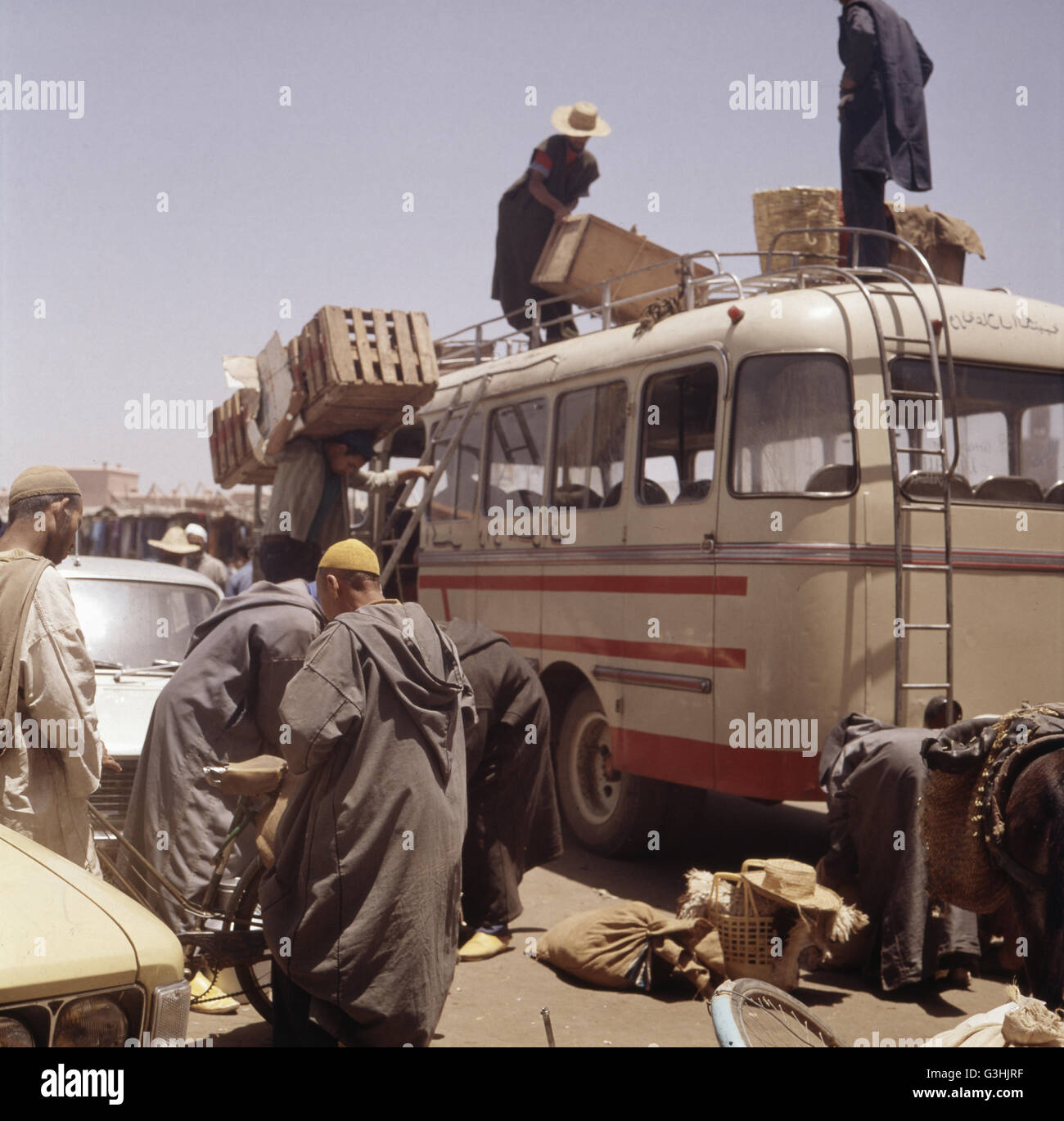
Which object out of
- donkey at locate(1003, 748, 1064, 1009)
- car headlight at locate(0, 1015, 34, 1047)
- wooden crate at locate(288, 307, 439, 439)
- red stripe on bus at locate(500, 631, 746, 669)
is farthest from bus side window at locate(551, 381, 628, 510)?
car headlight at locate(0, 1015, 34, 1047)

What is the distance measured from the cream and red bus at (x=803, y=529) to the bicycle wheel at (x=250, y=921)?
305 cm

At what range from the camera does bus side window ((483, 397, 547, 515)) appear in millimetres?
8953

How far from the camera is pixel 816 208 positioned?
8758mm

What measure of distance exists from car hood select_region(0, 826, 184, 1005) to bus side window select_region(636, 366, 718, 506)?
4.92 metres

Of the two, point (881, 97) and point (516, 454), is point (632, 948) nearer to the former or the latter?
point (516, 454)

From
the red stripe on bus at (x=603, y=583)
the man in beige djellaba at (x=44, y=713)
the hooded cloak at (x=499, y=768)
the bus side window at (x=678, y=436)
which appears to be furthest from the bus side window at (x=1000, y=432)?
the man in beige djellaba at (x=44, y=713)

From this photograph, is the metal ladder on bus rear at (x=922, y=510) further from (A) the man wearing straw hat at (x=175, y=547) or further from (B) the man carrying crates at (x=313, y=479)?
(A) the man wearing straw hat at (x=175, y=547)

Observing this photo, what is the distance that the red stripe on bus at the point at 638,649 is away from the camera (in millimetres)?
6914

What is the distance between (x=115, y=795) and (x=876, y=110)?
23.1 feet

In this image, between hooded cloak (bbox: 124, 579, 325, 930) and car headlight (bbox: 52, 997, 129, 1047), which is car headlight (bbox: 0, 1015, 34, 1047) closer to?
car headlight (bbox: 52, 997, 129, 1047)

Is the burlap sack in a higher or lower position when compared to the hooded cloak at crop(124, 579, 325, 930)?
lower

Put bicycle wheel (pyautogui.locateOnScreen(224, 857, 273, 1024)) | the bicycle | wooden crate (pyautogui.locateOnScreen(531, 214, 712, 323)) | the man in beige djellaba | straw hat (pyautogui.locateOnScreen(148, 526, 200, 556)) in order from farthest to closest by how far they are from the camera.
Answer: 1. straw hat (pyautogui.locateOnScreen(148, 526, 200, 556))
2. wooden crate (pyautogui.locateOnScreen(531, 214, 712, 323))
3. bicycle wheel (pyautogui.locateOnScreen(224, 857, 273, 1024))
4. the bicycle
5. the man in beige djellaba
